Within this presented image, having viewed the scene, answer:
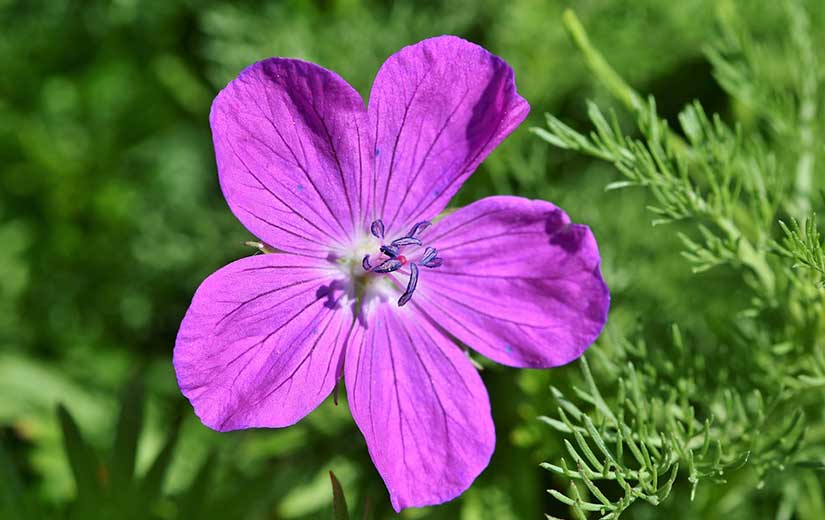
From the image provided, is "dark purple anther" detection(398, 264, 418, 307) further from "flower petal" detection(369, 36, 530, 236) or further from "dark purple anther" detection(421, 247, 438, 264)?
"flower petal" detection(369, 36, 530, 236)

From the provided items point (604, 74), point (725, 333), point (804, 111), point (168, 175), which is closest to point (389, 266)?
point (604, 74)

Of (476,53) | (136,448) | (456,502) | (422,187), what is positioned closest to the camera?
(476,53)

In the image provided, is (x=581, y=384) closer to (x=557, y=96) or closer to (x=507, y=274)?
(x=507, y=274)

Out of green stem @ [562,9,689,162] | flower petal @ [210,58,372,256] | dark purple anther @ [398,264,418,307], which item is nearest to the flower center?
dark purple anther @ [398,264,418,307]

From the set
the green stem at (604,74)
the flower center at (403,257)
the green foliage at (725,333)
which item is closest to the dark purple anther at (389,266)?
the flower center at (403,257)

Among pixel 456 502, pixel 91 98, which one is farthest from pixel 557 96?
pixel 91 98

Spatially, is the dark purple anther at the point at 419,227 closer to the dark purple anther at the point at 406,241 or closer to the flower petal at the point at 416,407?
the dark purple anther at the point at 406,241

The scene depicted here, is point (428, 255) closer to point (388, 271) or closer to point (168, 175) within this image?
point (388, 271)
